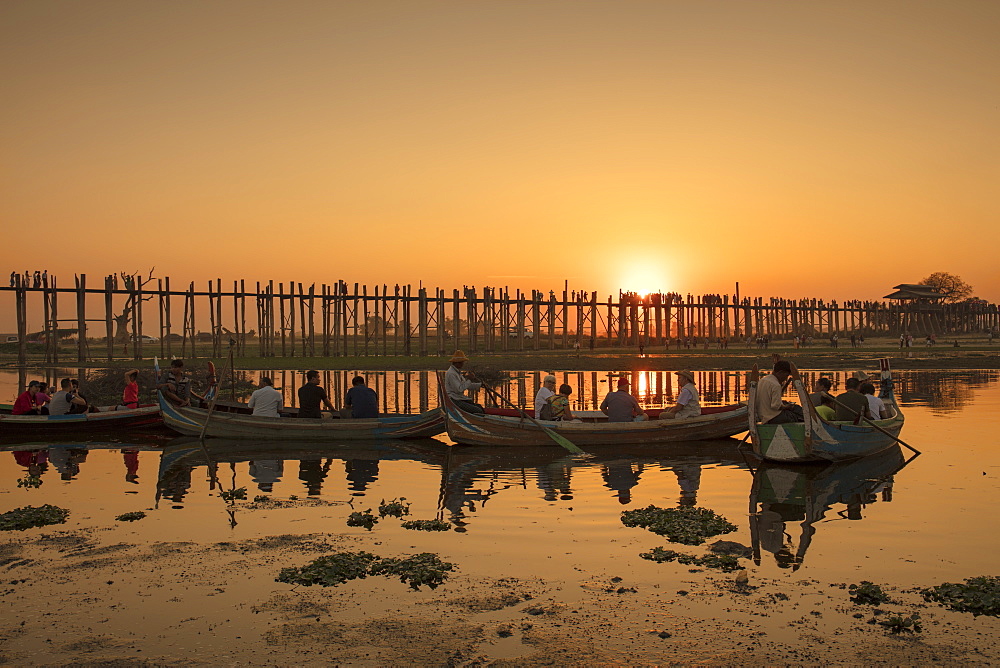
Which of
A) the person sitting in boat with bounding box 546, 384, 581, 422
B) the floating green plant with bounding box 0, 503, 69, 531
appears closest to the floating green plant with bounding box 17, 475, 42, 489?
the floating green plant with bounding box 0, 503, 69, 531

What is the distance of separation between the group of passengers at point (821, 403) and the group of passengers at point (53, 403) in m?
15.8

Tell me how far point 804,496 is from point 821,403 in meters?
4.76

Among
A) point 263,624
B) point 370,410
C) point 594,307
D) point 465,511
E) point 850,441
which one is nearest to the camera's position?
point 263,624

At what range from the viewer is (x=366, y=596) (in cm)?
782

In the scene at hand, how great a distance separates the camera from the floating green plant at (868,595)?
7463mm

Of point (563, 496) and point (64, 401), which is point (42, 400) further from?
point (563, 496)

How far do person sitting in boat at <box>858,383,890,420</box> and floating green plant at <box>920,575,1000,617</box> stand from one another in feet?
28.9

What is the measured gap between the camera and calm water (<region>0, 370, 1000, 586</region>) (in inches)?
359

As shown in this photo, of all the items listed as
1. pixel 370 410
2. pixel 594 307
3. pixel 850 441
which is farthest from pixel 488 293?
pixel 850 441

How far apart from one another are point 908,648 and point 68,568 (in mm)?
8058

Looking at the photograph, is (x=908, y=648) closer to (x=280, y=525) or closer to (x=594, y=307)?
(x=280, y=525)

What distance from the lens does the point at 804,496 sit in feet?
40.3

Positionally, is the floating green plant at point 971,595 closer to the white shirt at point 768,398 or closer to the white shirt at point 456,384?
the white shirt at point 768,398

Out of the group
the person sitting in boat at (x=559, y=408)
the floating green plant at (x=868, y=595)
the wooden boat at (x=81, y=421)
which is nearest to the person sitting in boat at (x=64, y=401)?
the wooden boat at (x=81, y=421)
